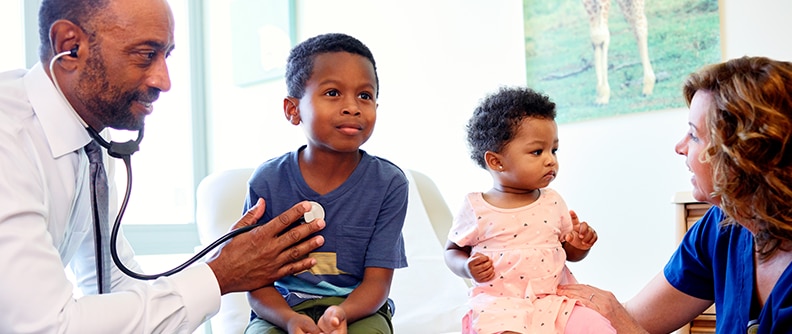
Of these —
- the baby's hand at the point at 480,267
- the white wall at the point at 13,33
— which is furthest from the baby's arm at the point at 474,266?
the white wall at the point at 13,33

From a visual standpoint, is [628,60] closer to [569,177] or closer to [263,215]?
[569,177]

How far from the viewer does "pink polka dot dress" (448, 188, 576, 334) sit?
1473mm

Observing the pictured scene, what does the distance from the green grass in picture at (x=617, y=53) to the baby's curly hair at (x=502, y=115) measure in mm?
1028

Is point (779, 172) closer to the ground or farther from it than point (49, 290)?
farther from it

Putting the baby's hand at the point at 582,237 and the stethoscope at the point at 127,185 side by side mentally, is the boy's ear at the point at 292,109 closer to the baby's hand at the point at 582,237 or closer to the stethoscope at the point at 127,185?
the stethoscope at the point at 127,185

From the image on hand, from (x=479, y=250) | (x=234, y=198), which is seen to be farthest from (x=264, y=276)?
(x=234, y=198)

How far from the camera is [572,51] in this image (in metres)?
2.75

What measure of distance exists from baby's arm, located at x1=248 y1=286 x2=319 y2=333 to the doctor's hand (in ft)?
0.28

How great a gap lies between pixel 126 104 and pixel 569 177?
1891 mm

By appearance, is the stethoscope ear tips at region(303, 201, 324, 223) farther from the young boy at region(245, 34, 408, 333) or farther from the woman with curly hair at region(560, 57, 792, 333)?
the woman with curly hair at region(560, 57, 792, 333)

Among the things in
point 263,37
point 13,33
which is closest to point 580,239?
point 263,37

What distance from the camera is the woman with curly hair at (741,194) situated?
113 cm

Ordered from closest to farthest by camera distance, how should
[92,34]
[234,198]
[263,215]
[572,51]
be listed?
1. [92,34]
2. [263,215]
3. [234,198]
4. [572,51]

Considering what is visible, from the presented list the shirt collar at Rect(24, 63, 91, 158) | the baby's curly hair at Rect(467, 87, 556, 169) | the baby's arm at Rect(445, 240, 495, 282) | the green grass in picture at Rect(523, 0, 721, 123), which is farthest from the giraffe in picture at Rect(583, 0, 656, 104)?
the shirt collar at Rect(24, 63, 91, 158)
